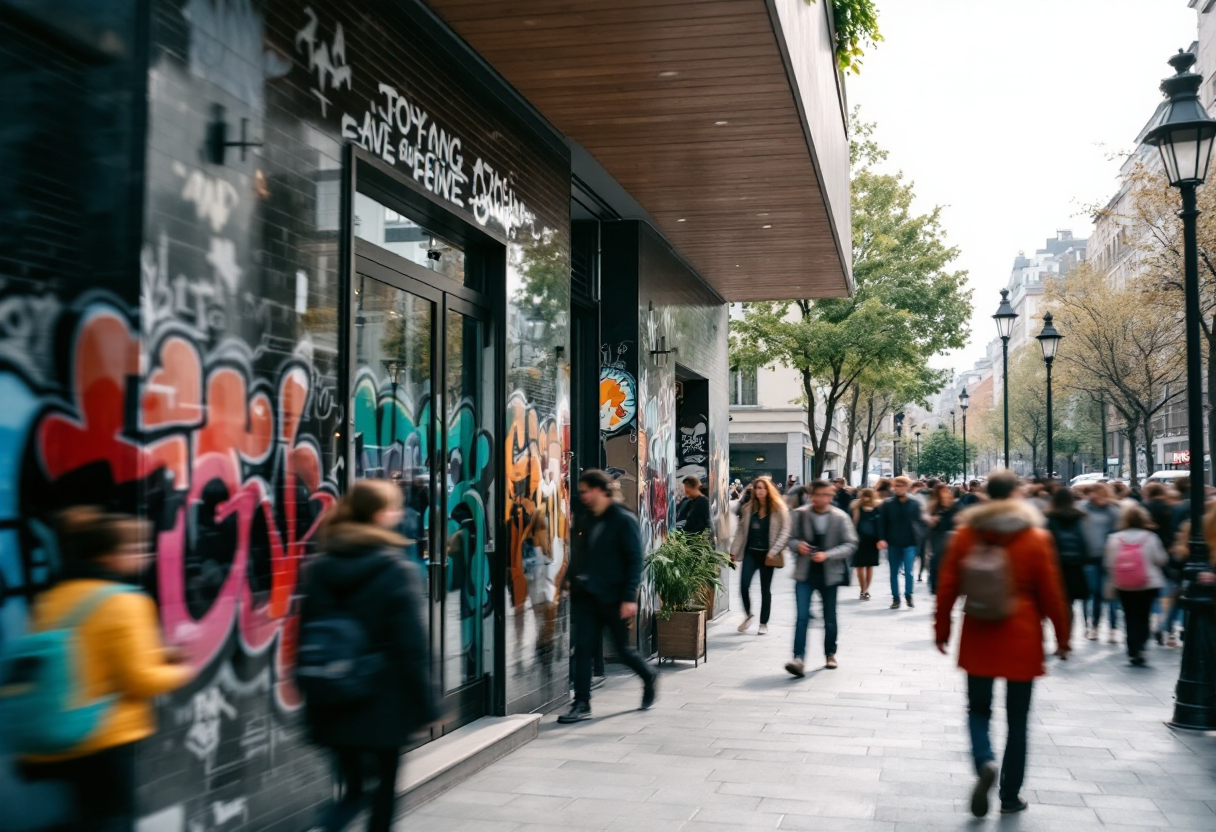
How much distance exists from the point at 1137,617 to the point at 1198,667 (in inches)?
133

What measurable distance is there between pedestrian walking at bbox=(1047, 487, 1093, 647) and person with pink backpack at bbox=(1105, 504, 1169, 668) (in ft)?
1.36

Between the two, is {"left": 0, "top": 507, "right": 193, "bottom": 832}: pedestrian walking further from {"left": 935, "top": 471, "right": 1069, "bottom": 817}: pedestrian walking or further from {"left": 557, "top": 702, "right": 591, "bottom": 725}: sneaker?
{"left": 557, "top": 702, "right": 591, "bottom": 725}: sneaker

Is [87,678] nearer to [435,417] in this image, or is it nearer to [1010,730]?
[435,417]

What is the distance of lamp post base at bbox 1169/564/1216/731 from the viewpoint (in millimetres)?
8883

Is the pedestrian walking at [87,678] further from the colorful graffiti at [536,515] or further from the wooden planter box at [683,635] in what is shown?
the wooden planter box at [683,635]

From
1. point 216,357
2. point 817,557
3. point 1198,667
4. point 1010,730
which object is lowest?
point 1198,667

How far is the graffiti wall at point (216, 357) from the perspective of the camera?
13.7 ft

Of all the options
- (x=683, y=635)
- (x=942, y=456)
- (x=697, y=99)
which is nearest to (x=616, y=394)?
(x=683, y=635)

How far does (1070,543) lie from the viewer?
12836 mm

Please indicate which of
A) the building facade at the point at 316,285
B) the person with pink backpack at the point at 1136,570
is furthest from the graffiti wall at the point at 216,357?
the person with pink backpack at the point at 1136,570

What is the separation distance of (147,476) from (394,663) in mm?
1207

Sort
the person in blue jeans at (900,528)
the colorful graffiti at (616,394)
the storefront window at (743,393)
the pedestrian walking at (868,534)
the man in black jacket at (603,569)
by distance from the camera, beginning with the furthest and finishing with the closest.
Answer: the storefront window at (743,393) < the pedestrian walking at (868,534) < the person in blue jeans at (900,528) < the colorful graffiti at (616,394) < the man in black jacket at (603,569)

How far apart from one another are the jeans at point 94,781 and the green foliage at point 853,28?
36.0 ft

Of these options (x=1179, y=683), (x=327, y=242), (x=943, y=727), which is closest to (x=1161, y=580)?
(x=1179, y=683)
